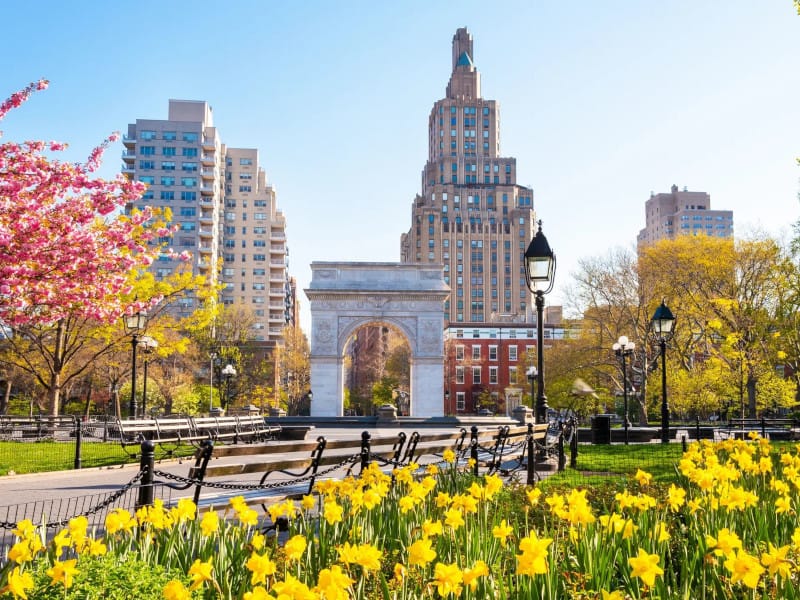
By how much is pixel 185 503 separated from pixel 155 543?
0.57 m

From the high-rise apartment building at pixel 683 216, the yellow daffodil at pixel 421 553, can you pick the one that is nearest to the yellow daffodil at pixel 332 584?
the yellow daffodil at pixel 421 553

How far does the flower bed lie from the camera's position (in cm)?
336

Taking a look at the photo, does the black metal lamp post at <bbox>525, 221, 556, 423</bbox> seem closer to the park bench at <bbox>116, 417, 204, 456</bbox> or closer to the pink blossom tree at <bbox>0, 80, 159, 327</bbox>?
the park bench at <bbox>116, 417, 204, 456</bbox>

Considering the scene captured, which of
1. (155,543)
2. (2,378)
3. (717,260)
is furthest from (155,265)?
(155,543)

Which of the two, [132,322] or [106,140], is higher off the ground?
[106,140]

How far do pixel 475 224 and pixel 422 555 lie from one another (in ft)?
→ 422

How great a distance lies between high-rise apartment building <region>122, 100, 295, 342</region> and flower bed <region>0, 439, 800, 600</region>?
84315 millimetres

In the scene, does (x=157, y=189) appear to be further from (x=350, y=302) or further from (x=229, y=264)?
(x=350, y=302)

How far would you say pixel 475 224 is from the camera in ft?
428

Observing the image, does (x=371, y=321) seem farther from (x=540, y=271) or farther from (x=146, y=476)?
(x=146, y=476)

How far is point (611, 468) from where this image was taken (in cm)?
1566

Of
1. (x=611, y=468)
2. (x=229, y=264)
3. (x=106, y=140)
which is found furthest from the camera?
(x=229, y=264)

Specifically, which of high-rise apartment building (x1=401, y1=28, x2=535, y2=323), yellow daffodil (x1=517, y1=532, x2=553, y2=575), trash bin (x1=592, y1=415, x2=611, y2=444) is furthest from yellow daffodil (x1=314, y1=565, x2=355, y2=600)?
high-rise apartment building (x1=401, y1=28, x2=535, y2=323)

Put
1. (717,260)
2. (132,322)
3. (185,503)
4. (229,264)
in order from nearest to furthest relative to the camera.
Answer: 1. (185,503)
2. (132,322)
3. (717,260)
4. (229,264)
